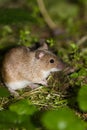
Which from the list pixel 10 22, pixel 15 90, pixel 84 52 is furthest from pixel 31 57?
pixel 84 52

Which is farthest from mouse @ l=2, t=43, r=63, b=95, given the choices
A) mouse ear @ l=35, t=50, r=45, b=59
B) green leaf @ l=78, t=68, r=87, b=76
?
green leaf @ l=78, t=68, r=87, b=76

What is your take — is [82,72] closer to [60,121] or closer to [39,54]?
[39,54]

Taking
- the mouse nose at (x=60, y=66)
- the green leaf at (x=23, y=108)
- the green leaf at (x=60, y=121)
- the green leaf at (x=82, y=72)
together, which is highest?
the mouse nose at (x=60, y=66)

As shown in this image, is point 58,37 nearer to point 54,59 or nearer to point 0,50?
point 0,50

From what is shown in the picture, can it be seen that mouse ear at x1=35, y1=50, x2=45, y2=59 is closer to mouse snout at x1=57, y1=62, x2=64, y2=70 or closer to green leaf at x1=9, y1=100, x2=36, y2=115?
mouse snout at x1=57, y1=62, x2=64, y2=70

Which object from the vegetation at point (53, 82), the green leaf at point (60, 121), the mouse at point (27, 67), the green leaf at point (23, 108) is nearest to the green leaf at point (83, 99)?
the vegetation at point (53, 82)

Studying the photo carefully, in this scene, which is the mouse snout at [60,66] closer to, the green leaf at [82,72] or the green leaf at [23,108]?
the green leaf at [82,72]
